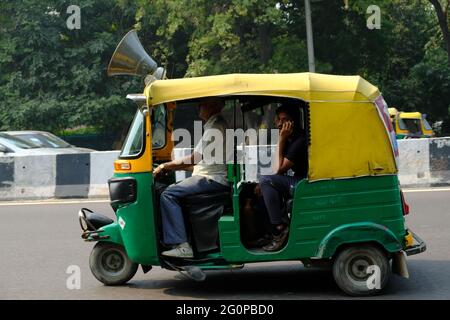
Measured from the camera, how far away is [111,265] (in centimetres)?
739

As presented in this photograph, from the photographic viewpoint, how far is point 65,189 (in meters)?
14.8

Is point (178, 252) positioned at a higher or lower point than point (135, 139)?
lower

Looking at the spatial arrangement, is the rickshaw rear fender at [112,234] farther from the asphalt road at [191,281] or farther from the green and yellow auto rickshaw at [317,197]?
the asphalt road at [191,281]

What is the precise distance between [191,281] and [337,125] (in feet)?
7.05

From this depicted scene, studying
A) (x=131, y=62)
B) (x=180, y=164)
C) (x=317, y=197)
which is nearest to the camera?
(x=317, y=197)

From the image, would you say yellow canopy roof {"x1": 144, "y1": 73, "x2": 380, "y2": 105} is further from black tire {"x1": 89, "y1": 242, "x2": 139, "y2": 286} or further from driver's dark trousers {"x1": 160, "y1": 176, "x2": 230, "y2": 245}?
black tire {"x1": 89, "y1": 242, "x2": 139, "y2": 286}

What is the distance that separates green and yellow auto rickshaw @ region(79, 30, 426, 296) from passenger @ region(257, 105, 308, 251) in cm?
10

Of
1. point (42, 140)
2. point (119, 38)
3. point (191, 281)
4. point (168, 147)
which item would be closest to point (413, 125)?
point (119, 38)

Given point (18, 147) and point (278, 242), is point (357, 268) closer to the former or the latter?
point (278, 242)

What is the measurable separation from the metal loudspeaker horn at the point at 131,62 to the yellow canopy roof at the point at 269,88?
639mm

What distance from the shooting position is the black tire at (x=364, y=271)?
21.6ft

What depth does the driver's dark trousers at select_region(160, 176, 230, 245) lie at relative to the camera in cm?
673

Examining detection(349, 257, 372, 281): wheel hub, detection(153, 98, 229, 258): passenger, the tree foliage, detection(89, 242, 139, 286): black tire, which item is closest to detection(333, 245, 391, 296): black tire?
detection(349, 257, 372, 281): wheel hub
